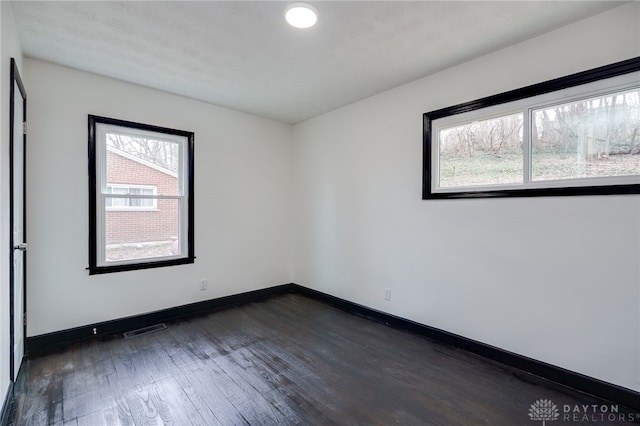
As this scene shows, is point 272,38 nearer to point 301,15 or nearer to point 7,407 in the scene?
point 301,15

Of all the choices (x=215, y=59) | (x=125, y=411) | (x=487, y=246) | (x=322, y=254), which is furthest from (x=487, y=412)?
(x=215, y=59)

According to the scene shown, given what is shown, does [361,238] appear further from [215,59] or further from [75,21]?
[75,21]

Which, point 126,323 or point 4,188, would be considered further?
point 126,323

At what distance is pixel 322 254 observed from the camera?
14.3 ft

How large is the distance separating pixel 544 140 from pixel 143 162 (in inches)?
159

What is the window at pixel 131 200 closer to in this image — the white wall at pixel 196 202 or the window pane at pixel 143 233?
the window pane at pixel 143 233

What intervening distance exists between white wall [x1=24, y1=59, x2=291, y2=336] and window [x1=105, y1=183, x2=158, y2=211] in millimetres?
236

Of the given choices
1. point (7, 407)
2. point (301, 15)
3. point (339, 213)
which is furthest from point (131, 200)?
point (301, 15)

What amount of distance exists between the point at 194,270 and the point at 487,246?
3379 mm

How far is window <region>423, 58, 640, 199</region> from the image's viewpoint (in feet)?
6.77

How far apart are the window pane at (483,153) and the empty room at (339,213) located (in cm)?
2

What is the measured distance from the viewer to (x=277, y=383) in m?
2.27

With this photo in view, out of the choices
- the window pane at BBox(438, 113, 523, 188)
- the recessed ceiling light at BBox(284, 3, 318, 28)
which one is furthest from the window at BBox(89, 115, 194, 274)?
the window pane at BBox(438, 113, 523, 188)

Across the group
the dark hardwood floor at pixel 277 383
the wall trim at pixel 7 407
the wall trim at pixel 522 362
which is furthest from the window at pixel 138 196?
the wall trim at pixel 522 362
